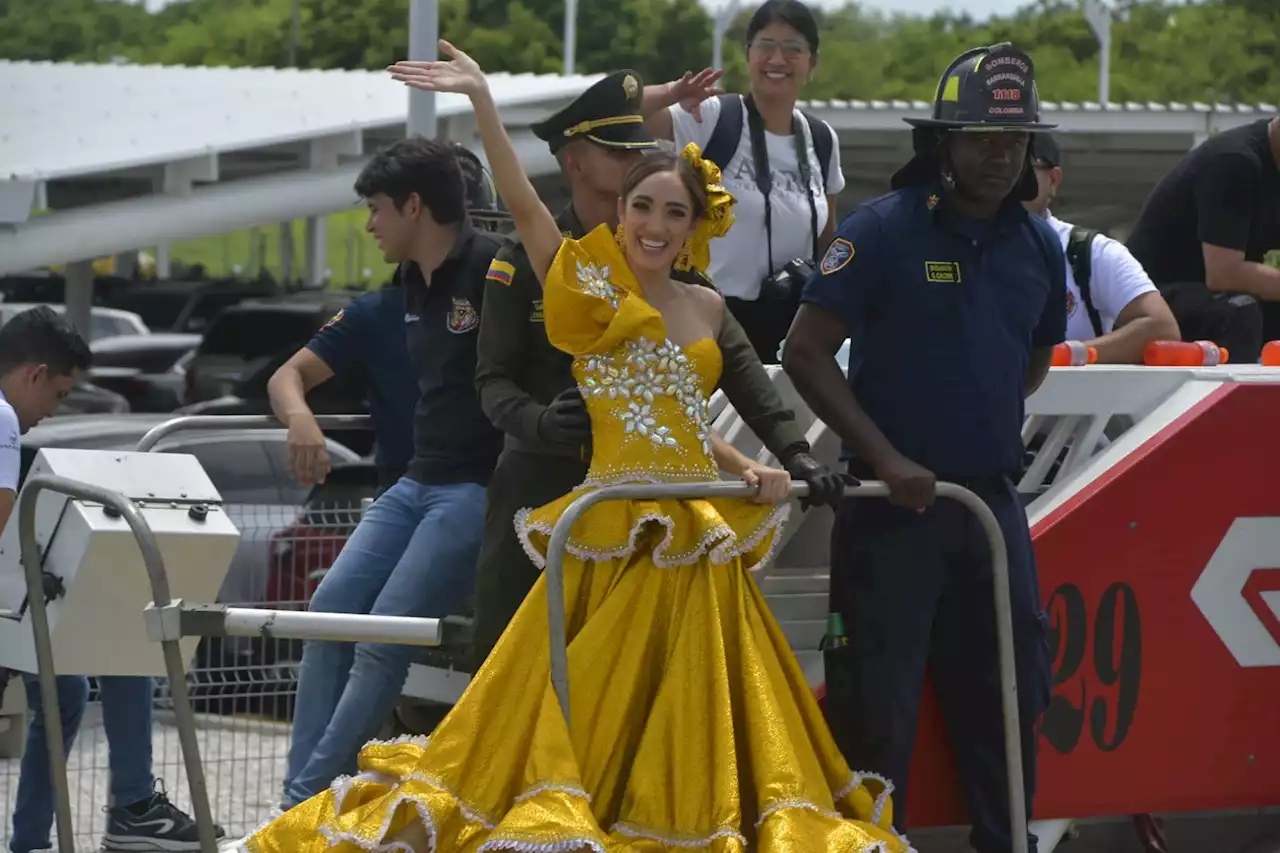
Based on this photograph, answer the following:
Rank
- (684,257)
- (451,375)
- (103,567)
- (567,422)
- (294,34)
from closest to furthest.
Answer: (567,422)
(684,257)
(103,567)
(451,375)
(294,34)

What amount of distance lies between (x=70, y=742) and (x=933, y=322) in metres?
3.12

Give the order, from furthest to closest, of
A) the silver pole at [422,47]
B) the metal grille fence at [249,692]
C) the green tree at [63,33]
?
the green tree at [63,33]
the silver pole at [422,47]
the metal grille fence at [249,692]

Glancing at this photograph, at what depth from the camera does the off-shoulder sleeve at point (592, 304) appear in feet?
15.2

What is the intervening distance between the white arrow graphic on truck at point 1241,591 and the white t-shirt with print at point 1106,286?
1.18 m

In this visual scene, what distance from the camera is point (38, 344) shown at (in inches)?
247

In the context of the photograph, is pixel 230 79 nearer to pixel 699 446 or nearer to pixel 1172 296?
pixel 1172 296

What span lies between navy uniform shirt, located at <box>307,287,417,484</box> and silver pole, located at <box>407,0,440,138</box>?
6.91m

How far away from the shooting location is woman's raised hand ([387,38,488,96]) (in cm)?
485

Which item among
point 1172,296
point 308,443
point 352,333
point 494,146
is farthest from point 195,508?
point 1172,296

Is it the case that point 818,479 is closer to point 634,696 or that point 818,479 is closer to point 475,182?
point 634,696

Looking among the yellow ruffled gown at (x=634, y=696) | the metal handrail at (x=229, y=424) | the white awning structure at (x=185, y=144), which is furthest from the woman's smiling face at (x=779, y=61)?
the white awning structure at (x=185, y=144)

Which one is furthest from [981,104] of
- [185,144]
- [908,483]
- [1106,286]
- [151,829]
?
[185,144]

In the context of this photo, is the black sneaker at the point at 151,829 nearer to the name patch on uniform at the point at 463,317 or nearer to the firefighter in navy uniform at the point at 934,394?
the name patch on uniform at the point at 463,317

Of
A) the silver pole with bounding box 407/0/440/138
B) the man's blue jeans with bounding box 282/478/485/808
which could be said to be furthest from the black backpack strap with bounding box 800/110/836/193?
the silver pole with bounding box 407/0/440/138
